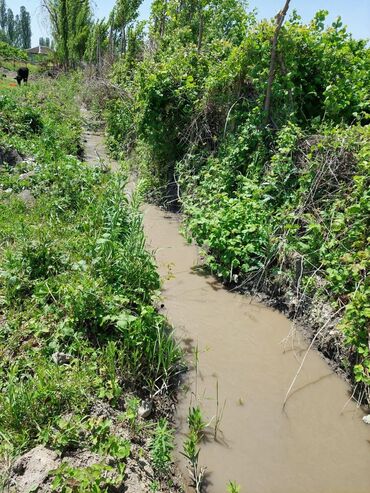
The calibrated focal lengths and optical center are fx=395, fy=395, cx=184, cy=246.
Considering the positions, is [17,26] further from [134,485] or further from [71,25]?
[134,485]

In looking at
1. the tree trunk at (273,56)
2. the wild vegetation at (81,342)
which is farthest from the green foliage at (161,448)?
the tree trunk at (273,56)

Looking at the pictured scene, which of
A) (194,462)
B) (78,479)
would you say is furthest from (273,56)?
(78,479)

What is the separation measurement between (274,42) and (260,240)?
298cm

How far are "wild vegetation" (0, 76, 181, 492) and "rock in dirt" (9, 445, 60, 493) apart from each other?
5cm

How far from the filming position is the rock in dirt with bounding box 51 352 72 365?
127 inches

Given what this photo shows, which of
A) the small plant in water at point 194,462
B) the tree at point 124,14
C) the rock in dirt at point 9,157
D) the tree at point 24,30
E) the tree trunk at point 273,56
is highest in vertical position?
the tree at point 24,30

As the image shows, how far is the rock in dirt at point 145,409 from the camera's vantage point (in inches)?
121

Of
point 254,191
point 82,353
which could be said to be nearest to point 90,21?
point 254,191

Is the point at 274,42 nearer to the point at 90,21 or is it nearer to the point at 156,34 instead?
the point at 156,34

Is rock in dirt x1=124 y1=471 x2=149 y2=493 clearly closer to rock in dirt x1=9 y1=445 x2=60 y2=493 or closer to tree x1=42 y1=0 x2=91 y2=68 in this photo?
rock in dirt x1=9 y1=445 x2=60 y2=493

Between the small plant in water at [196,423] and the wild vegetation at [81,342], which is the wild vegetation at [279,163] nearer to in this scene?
the small plant in water at [196,423]

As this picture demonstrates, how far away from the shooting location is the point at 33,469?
7.89 feet

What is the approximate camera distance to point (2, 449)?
2.49 metres

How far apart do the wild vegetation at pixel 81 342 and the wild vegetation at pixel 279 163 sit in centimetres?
156
